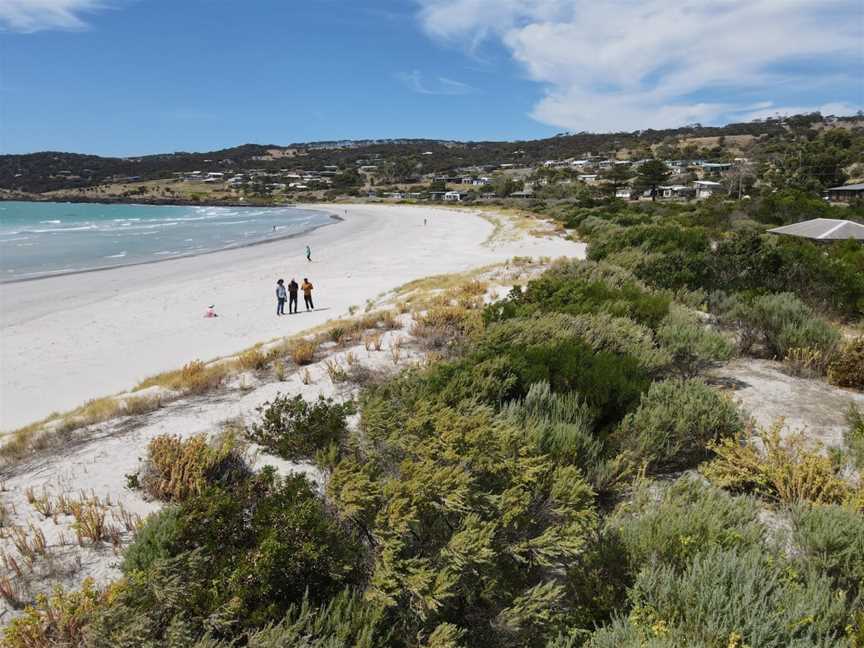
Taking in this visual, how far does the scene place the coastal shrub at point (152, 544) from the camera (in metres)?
3.07

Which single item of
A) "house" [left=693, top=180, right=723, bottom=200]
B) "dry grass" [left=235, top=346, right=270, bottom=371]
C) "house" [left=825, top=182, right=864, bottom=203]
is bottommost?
"dry grass" [left=235, top=346, right=270, bottom=371]

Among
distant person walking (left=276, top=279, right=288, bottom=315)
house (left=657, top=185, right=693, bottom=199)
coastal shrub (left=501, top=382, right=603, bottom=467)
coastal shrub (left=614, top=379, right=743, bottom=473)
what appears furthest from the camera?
house (left=657, top=185, right=693, bottom=199)

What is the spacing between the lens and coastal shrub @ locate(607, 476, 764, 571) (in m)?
3.01

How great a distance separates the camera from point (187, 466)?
4426mm

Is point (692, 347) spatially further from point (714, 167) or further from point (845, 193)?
point (714, 167)

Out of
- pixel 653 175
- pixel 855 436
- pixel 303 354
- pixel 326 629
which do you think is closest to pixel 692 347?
pixel 855 436

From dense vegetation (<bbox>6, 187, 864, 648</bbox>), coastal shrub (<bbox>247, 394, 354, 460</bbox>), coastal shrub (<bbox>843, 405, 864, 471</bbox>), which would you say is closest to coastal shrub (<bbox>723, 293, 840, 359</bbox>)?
coastal shrub (<bbox>843, 405, 864, 471</bbox>)

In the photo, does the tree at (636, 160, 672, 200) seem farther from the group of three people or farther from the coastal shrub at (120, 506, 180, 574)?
the coastal shrub at (120, 506, 180, 574)

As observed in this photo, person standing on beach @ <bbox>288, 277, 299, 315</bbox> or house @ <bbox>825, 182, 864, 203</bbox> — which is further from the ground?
house @ <bbox>825, 182, 864, 203</bbox>

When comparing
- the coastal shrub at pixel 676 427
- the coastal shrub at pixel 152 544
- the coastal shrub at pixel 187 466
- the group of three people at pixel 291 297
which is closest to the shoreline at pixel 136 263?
the group of three people at pixel 291 297

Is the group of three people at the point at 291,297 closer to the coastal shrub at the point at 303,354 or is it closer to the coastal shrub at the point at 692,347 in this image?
the coastal shrub at the point at 303,354

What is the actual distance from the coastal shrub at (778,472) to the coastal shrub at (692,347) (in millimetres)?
2267

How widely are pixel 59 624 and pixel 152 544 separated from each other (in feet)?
2.00

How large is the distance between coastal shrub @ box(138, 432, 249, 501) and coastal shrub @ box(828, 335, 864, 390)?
7097 millimetres
